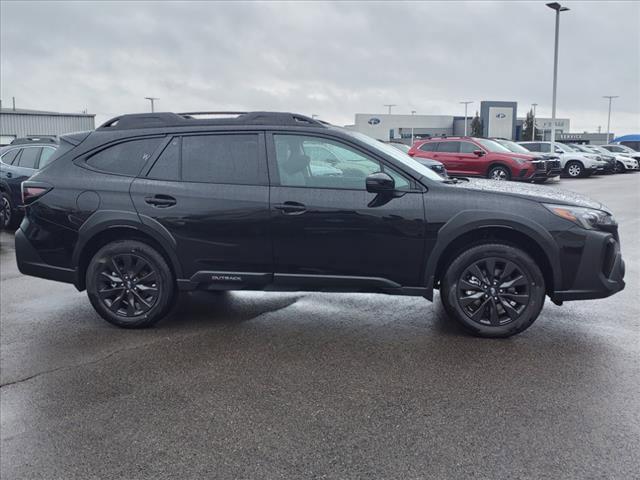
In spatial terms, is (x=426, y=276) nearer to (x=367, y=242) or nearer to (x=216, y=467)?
(x=367, y=242)

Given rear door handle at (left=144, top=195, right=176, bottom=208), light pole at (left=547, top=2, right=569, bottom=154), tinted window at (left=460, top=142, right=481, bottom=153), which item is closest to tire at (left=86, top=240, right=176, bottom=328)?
rear door handle at (left=144, top=195, right=176, bottom=208)

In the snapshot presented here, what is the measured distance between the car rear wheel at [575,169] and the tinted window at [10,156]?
23.1 meters

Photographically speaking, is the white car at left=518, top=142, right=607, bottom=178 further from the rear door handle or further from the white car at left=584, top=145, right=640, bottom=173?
the rear door handle

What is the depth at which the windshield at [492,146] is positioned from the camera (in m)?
19.9

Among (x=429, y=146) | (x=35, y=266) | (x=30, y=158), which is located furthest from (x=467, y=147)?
(x=35, y=266)

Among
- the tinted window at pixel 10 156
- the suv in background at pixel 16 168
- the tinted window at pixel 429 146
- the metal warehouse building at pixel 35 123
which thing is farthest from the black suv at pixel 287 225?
the metal warehouse building at pixel 35 123

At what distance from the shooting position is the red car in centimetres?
1933

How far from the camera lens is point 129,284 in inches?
199

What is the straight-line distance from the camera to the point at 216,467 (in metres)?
2.91

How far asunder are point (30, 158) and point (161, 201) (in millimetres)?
8281

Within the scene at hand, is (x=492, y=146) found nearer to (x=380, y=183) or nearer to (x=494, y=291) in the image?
(x=494, y=291)

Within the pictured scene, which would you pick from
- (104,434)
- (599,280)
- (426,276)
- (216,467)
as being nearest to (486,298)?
(426,276)

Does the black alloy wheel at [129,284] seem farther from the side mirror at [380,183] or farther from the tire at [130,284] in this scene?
the side mirror at [380,183]

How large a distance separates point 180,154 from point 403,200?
1.95 meters
